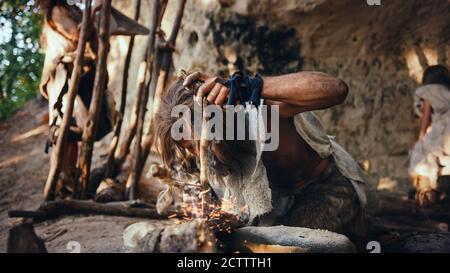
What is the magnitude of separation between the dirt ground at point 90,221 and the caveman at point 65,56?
2.64 feet

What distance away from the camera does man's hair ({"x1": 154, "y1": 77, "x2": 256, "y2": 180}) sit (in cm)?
283

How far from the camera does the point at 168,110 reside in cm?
286

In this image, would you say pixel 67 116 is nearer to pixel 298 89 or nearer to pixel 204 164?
pixel 204 164

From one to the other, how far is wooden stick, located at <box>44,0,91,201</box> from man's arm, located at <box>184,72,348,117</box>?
8.69ft

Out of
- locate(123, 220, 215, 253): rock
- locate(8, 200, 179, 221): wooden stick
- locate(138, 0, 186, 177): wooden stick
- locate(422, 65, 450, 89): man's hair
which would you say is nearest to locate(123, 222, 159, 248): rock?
locate(123, 220, 215, 253): rock

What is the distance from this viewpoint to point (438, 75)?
18.6 feet

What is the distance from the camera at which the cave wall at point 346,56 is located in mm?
6262

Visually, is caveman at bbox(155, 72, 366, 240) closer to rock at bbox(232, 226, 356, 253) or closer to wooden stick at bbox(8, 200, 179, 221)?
rock at bbox(232, 226, 356, 253)

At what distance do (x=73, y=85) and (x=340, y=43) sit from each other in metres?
3.05

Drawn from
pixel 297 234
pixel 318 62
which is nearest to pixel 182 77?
pixel 297 234

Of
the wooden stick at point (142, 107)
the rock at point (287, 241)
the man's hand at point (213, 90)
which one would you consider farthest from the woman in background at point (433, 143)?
the man's hand at point (213, 90)

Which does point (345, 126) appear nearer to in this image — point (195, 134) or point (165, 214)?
point (165, 214)

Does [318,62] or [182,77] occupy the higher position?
[318,62]

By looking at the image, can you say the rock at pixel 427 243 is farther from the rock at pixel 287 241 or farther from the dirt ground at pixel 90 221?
the rock at pixel 287 241
